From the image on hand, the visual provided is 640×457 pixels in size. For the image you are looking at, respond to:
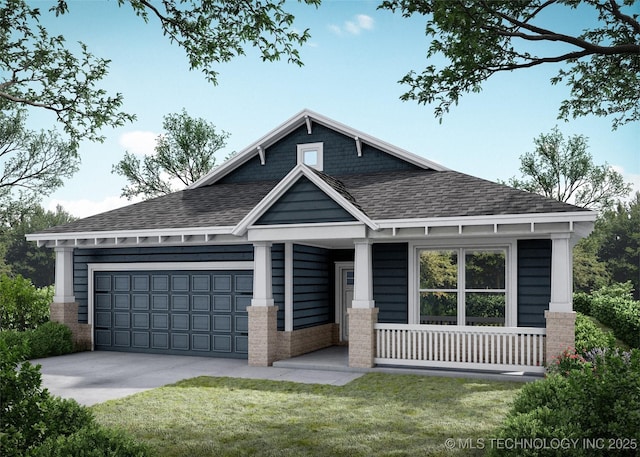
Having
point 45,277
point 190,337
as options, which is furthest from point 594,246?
point 45,277

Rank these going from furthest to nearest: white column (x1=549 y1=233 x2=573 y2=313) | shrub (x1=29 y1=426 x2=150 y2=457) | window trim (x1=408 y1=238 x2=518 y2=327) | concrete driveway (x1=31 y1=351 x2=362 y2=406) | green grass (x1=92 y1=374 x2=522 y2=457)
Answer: window trim (x1=408 y1=238 x2=518 y2=327), white column (x1=549 y1=233 x2=573 y2=313), concrete driveway (x1=31 y1=351 x2=362 y2=406), green grass (x1=92 y1=374 x2=522 y2=457), shrub (x1=29 y1=426 x2=150 y2=457)

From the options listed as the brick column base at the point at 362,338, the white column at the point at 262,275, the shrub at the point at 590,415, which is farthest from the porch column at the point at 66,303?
the shrub at the point at 590,415

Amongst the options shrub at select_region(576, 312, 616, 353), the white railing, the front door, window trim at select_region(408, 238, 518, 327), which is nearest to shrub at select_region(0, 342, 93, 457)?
the white railing

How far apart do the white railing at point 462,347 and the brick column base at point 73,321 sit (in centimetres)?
933

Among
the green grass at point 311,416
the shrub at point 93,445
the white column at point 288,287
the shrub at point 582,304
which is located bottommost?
the shrub at point 582,304

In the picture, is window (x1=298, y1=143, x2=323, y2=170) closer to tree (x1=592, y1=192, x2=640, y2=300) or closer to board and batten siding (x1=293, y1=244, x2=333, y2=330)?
board and batten siding (x1=293, y1=244, x2=333, y2=330)

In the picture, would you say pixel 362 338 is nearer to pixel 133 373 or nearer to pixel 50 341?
pixel 133 373

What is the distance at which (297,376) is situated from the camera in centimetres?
1298

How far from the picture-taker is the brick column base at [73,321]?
17.5 m

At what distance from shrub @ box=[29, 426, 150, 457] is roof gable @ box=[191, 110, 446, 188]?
13621mm

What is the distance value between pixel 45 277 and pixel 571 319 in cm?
6859

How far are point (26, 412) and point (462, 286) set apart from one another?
35.4 ft

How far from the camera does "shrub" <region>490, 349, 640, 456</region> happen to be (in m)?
5.73

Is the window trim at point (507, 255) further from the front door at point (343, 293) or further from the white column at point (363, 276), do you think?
the front door at point (343, 293)
